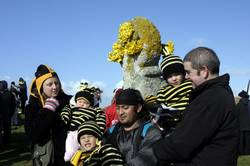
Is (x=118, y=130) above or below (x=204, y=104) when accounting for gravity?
below

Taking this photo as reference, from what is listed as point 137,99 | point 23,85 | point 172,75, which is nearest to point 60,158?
point 137,99

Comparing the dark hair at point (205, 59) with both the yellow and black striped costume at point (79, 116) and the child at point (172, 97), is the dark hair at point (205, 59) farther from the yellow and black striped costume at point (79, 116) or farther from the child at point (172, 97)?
Answer: the yellow and black striped costume at point (79, 116)

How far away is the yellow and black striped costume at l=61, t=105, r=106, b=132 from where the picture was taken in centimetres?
457

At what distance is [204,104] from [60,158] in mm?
2053

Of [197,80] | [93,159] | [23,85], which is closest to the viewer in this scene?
[197,80]

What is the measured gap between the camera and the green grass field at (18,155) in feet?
36.0

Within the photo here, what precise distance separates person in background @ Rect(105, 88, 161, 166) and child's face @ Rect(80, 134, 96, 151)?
33 cm

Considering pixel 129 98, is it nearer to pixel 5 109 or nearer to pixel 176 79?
pixel 176 79

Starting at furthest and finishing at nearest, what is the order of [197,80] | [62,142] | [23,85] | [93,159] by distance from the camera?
1. [23,85]
2. [62,142]
3. [93,159]
4. [197,80]

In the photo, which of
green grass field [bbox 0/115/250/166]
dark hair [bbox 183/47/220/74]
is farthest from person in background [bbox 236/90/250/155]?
green grass field [bbox 0/115/250/166]

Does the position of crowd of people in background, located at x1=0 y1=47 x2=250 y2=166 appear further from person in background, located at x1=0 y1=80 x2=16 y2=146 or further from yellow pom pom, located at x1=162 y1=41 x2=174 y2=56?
person in background, located at x1=0 y1=80 x2=16 y2=146

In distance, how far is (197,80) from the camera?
10.4 feet

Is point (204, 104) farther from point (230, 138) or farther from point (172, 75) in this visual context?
point (172, 75)

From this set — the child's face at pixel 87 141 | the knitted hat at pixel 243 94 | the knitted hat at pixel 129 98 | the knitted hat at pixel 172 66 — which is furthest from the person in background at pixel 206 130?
the knitted hat at pixel 243 94
